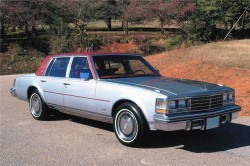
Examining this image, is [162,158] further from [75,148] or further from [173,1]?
[173,1]

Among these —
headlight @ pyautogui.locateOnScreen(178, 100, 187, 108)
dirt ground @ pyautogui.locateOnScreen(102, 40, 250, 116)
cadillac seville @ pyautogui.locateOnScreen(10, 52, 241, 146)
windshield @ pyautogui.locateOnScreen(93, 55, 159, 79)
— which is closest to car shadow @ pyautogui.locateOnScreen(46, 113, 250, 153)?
cadillac seville @ pyautogui.locateOnScreen(10, 52, 241, 146)

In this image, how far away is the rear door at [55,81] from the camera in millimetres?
7359

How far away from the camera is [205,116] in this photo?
5719 mm

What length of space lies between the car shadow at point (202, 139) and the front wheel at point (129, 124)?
0.20 m

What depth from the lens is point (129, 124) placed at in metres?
5.95

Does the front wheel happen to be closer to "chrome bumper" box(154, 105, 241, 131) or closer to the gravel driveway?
the gravel driveway

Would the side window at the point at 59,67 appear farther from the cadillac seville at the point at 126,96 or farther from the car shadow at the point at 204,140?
the car shadow at the point at 204,140

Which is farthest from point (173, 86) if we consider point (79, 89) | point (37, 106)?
point (37, 106)

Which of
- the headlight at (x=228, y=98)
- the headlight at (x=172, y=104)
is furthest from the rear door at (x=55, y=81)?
the headlight at (x=228, y=98)

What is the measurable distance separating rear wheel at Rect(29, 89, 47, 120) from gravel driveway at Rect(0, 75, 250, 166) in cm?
17

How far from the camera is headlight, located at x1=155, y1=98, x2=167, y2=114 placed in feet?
18.0

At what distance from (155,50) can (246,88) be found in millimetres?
22139

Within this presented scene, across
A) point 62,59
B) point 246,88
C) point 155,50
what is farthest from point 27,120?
point 155,50

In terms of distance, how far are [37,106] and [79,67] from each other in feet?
5.13
